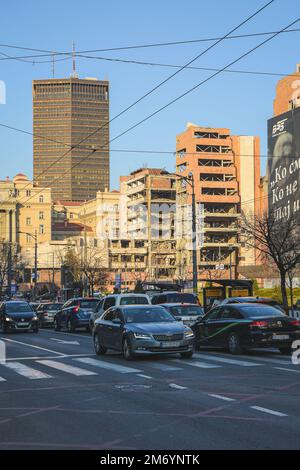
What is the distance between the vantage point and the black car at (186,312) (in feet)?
89.5

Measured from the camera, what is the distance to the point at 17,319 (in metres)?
36.1

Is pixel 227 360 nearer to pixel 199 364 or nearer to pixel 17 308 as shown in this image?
pixel 199 364

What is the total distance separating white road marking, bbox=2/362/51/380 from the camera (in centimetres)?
1627

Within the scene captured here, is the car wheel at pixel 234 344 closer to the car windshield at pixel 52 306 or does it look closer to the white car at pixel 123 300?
the white car at pixel 123 300

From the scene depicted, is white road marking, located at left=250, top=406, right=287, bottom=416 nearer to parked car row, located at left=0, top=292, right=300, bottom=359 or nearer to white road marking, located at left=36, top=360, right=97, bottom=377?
white road marking, located at left=36, top=360, right=97, bottom=377

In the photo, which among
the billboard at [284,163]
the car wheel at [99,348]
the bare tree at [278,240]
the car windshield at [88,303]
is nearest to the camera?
the car wheel at [99,348]

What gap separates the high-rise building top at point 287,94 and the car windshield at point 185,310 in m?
80.6

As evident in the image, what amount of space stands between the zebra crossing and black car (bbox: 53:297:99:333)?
15.1 m

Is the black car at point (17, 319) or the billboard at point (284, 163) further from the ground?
the billboard at point (284, 163)

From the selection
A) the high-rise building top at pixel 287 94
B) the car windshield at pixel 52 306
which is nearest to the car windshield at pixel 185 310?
the car windshield at pixel 52 306

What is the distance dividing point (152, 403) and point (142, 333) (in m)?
7.18

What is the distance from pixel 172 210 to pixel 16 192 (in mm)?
30105

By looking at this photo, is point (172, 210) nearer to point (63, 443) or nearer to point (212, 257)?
point (212, 257)

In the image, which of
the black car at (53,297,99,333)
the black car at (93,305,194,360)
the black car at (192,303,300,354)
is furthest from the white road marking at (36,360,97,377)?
the black car at (53,297,99,333)
